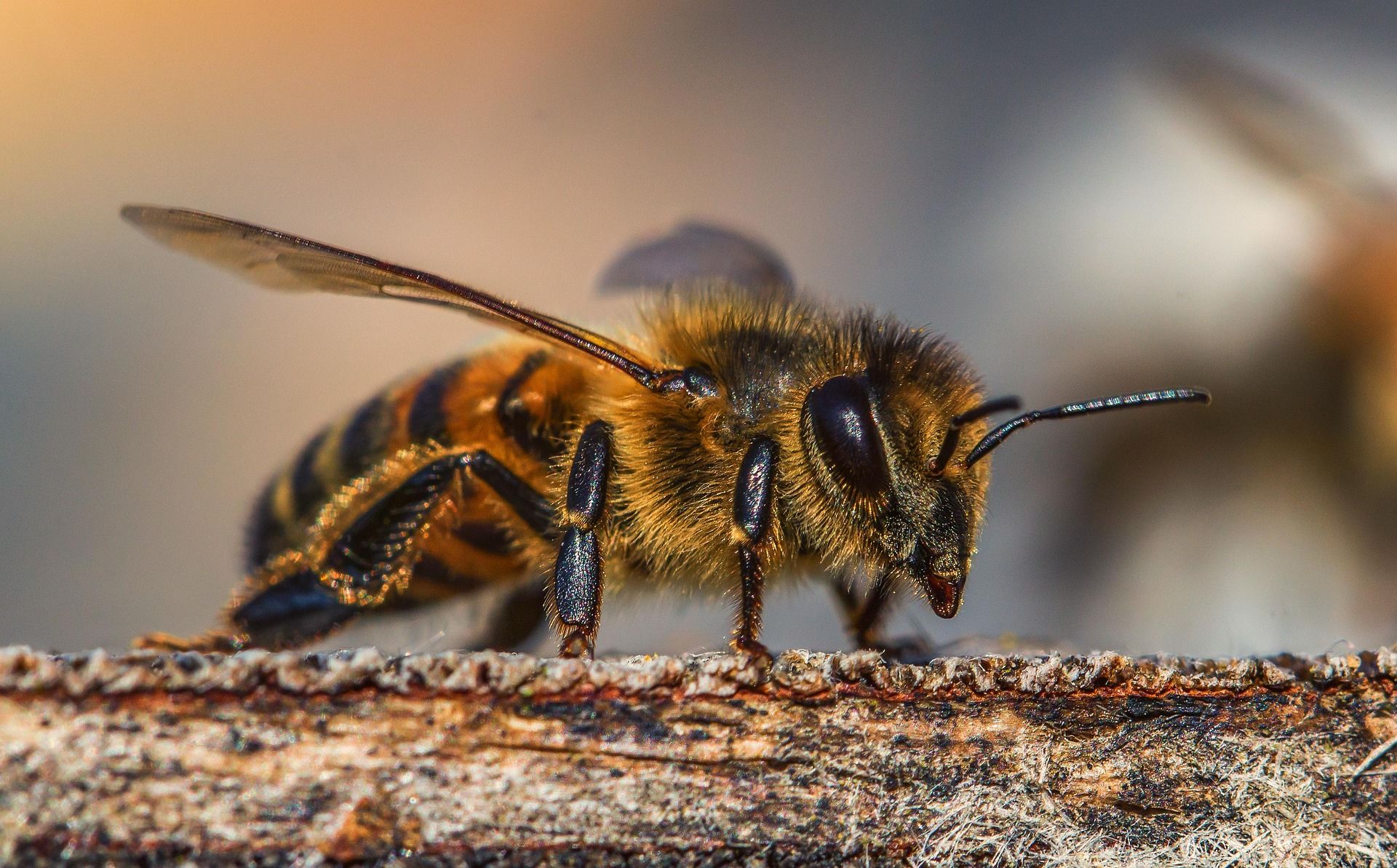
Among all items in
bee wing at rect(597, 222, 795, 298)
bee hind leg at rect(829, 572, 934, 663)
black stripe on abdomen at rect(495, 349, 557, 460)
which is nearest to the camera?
bee hind leg at rect(829, 572, 934, 663)

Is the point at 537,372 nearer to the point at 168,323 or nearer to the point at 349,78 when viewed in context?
the point at 168,323

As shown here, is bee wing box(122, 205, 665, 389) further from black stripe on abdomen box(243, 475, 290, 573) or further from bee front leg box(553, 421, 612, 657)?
black stripe on abdomen box(243, 475, 290, 573)

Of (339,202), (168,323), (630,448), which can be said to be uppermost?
(339,202)

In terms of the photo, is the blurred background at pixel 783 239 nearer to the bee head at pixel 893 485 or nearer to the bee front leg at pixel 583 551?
the bee front leg at pixel 583 551

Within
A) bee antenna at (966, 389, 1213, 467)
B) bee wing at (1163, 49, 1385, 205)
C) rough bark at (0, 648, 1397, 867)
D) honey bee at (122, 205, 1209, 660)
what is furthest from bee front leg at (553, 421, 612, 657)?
bee wing at (1163, 49, 1385, 205)

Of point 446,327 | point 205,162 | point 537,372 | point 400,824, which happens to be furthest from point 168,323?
point 400,824

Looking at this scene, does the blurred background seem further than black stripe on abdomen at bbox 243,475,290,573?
Yes
